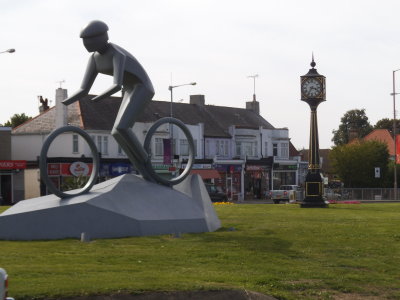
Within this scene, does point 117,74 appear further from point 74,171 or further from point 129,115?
point 74,171

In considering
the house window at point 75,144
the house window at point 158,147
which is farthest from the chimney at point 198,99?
the house window at point 75,144

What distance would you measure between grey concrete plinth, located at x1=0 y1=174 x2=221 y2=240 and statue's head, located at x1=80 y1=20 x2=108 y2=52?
348cm

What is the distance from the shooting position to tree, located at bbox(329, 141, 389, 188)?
238ft

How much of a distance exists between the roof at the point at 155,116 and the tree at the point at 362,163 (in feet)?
29.1

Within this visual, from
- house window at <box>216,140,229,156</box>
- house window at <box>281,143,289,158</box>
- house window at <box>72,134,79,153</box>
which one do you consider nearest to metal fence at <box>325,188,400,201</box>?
house window at <box>216,140,229,156</box>

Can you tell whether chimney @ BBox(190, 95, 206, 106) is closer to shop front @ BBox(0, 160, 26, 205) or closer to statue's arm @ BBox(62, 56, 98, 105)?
shop front @ BBox(0, 160, 26, 205)

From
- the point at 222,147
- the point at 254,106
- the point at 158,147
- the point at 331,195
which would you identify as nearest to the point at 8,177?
the point at 158,147

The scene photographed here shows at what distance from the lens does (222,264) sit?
15344 millimetres

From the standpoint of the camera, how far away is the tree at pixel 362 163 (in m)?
72.7

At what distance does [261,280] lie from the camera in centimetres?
1385

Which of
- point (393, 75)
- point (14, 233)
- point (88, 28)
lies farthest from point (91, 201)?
point (393, 75)

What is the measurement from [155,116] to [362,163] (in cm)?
2020

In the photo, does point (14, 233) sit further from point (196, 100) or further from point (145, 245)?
point (196, 100)

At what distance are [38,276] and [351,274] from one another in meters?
5.91
